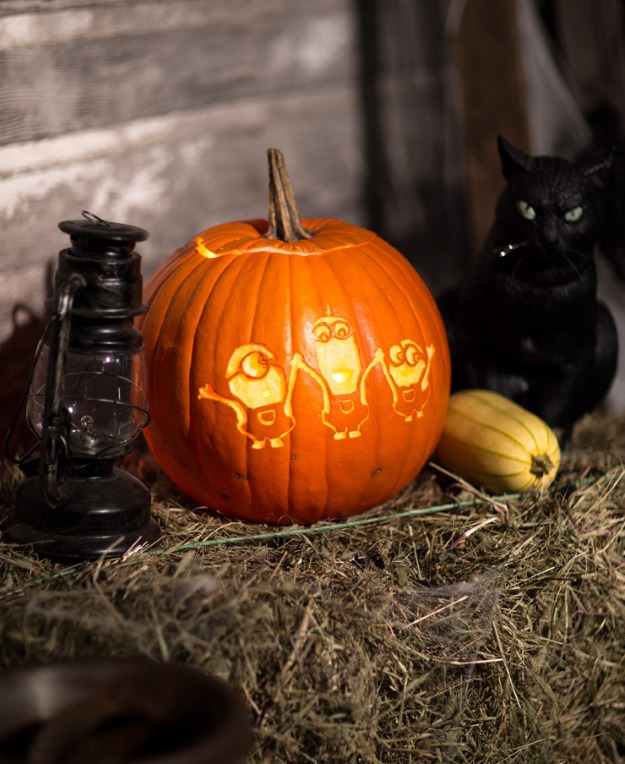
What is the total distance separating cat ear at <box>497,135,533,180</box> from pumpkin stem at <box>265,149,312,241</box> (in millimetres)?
546

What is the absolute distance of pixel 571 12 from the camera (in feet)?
10.1

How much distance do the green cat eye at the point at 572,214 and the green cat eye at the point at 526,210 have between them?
7cm

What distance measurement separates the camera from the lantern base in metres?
1.66

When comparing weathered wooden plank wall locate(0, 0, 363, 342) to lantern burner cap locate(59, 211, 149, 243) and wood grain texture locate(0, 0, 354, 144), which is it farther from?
lantern burner cap locate(59, 211, 149, 243)

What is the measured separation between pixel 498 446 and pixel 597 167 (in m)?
0.71

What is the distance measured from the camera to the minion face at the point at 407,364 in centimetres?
182

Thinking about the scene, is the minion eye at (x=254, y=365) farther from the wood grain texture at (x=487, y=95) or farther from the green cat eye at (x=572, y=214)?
the wood grain texture at (x=487, y=95)

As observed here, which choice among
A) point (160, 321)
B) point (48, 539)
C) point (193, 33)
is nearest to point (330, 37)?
point (193, 33)

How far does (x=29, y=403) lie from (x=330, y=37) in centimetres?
189

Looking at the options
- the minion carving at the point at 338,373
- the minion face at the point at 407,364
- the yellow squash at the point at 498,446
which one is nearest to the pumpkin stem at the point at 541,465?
the yellow squash at the point at 498,446

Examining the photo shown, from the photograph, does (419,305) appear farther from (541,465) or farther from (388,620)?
(388,620)

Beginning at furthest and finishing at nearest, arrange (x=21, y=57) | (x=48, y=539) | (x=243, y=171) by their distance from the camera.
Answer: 1. (x=243, y=171)
2. (x=21, y=57)
3. (x=48, y=539)

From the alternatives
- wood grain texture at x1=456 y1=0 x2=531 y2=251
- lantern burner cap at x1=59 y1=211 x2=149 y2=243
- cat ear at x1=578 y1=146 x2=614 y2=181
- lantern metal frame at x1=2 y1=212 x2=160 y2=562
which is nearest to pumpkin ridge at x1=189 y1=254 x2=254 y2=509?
lantern metal frame at x1=2 y1=212 x2=160 y2=562

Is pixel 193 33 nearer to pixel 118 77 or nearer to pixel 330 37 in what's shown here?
pixel 118 77
